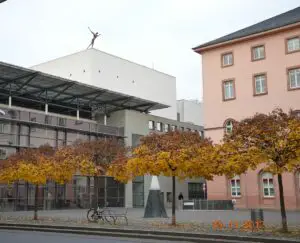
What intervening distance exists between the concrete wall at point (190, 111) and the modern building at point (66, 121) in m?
19.3

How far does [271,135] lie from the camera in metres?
17.1

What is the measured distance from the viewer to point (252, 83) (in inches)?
1668

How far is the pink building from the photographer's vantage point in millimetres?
40031

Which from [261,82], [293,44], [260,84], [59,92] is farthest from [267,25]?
[59,92]

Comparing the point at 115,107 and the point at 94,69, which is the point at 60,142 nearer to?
the point at 115,107

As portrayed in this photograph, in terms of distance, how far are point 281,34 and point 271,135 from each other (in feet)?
86.8

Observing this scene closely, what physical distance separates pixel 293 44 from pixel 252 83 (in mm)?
5072

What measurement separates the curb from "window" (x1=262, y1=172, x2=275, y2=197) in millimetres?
23838

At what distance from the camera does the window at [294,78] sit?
39938mm

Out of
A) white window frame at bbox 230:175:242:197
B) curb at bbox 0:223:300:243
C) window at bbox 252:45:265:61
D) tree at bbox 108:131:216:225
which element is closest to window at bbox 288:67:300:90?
window at bbox 252:45:265:61

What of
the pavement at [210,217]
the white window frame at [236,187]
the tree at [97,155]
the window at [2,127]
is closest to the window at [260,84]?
the white window frame at [236,187]

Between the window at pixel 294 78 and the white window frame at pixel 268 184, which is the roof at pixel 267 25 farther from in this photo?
the white window frame at pixel 268 184

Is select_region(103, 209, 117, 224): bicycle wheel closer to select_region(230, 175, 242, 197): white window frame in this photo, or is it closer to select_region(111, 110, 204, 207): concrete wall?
select_region(230, 175, 242, 197): white window frame

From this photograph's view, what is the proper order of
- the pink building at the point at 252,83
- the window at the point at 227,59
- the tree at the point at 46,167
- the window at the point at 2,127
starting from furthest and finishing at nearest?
1. the window at the point at 227,59
2. the pink building at the point at 252,83
3. the window at the point at 2,127
4. the tree at the point at 46,167
